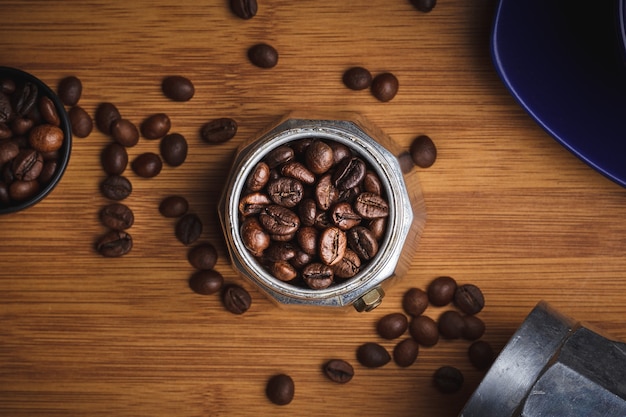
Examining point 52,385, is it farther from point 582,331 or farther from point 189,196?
point 582,331

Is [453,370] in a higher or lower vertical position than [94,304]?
higher

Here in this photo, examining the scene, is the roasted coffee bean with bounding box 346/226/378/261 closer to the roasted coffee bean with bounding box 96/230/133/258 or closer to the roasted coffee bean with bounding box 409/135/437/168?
the roasted coffee bean with bounding box 409/135/437/168

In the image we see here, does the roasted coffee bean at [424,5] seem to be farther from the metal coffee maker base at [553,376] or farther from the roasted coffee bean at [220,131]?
the metal coffee maker base at [553,376]

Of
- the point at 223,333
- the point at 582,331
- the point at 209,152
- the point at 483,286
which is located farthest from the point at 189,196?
the point at 582,331

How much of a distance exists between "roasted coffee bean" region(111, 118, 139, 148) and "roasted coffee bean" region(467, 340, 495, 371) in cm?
64

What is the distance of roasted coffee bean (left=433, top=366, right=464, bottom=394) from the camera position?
3.92 feet

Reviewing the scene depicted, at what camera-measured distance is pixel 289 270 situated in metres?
1.03

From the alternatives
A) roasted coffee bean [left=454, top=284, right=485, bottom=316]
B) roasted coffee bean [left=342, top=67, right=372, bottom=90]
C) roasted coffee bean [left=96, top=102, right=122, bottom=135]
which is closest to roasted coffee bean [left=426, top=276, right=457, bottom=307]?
roasted coffee bean [left=454, top=284, right=485, bottom=316]

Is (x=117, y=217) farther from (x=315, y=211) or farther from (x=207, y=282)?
(x=315, y=211)

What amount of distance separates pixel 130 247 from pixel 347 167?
416 mm

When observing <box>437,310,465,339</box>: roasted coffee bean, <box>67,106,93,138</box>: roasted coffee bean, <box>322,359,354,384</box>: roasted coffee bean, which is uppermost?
<box>67,106,93,138</box>: roasted coffee bean

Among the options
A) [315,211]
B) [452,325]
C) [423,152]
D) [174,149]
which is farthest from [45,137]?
[452,325]

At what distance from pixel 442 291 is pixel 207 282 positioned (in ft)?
1.23

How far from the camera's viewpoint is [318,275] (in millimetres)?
1020
